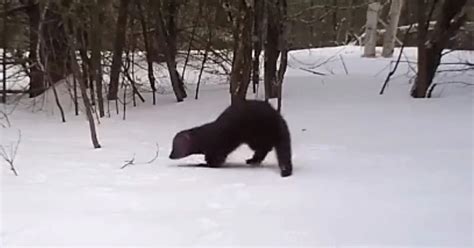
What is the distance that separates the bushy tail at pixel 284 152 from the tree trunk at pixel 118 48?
5248mm

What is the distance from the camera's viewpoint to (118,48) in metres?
11.0

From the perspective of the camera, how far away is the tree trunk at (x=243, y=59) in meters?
9.44

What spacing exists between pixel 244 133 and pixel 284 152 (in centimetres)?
40

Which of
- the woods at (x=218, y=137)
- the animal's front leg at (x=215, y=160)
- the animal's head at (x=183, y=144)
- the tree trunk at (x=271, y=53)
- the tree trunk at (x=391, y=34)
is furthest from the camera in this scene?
the tree trunk at (x=391, y=34)

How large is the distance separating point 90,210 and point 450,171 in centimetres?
284

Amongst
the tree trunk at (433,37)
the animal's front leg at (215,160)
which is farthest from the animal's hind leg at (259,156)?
the tree trunk at (433,37)

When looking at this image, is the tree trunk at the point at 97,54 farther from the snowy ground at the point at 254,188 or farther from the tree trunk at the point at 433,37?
the tree trunk at the point at 433,37

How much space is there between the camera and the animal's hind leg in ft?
20.4

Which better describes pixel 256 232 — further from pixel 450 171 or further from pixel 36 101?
pixel 36 101

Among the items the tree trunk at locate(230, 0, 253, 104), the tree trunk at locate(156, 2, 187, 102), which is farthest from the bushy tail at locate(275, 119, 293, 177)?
the tree trunk at locate(156, 2, 187, 102)

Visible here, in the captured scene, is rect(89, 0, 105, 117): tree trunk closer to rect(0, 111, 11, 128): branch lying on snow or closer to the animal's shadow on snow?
rect(0, 111, 11, 128): branch lying on snow

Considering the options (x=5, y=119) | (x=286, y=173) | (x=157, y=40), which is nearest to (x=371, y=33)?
(x=157, y=40)

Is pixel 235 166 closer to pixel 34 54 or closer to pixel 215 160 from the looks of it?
pixel 215 160

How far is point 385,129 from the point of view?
8.66 metres
